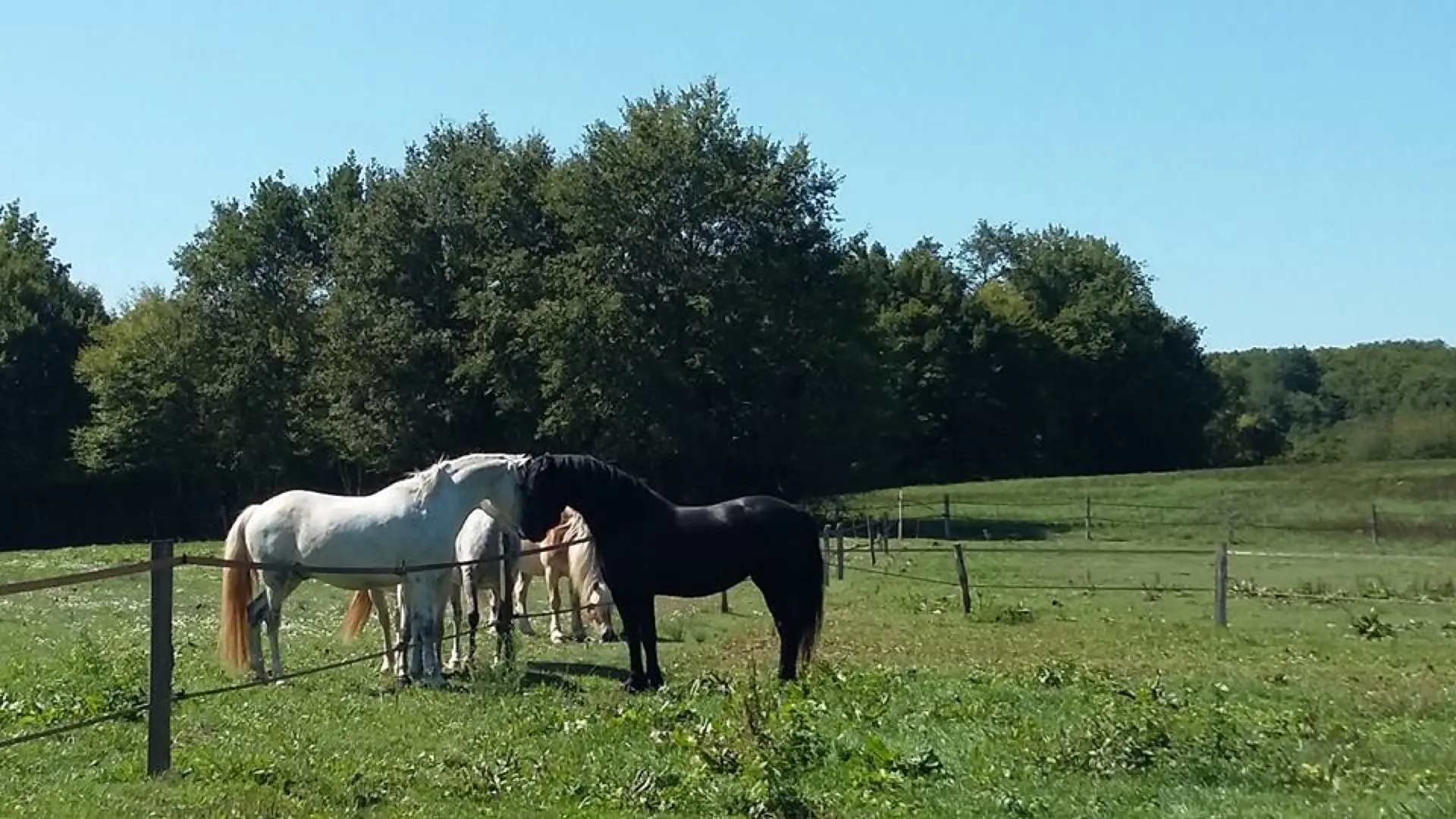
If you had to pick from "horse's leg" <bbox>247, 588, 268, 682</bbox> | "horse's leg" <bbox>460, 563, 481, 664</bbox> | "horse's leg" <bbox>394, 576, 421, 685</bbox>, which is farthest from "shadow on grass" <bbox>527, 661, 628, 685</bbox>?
"horse's leg" <bbox>247, 588, 268, 682</bbox>

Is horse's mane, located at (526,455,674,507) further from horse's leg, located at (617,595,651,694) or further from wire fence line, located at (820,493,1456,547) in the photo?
wire fence line, located at (820,493,1456,547)

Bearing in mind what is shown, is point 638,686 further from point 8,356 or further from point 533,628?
point 8,356

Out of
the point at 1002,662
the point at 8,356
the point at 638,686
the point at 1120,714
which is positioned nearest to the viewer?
the point at 1120,714

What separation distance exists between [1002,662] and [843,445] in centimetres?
3401

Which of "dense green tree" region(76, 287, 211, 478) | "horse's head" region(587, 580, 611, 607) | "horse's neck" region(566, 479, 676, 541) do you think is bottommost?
"horse's head" region(587, 580, 611, 607)

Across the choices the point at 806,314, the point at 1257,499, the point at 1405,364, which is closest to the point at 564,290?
the point at 806,314

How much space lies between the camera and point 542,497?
1350 centimetres

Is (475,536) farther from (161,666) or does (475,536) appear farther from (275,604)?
(161,666)

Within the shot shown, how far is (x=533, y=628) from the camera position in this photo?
19.2 meters

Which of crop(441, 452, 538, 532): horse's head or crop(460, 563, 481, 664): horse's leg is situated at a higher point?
crop(441, 452, 538, 532): horse's head

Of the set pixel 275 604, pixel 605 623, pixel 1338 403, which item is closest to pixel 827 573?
pixel 605 623

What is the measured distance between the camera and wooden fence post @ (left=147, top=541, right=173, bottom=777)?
29.4 ft

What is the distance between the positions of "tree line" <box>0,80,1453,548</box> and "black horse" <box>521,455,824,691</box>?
3286 centimetres

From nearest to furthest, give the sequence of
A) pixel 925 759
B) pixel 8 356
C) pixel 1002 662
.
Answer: pixel 925 759 → pixel 1002 662 → pixel 8 356
